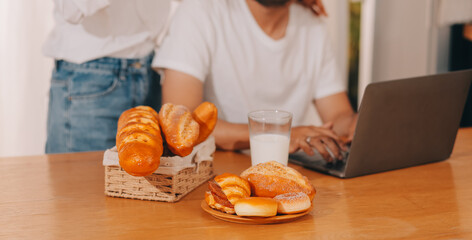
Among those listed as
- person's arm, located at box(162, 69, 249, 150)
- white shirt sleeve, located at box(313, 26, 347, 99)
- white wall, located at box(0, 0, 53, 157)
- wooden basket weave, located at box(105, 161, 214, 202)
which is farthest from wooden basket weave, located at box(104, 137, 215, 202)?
white wall, located at box(0, 0, 53, 157)

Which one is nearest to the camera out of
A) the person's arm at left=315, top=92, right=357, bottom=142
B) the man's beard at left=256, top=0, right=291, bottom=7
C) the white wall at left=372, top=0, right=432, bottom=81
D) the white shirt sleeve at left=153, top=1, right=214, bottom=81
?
the white shirt sleeve at left=153, top=1, right=214, bottom=81

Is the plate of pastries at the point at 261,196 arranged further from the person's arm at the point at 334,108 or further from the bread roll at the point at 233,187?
the person's arm at the point at 334,108

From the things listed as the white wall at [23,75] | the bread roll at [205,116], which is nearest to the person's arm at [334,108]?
the bread roll at [205,116]

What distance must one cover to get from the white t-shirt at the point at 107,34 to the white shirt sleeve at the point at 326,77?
0.59m

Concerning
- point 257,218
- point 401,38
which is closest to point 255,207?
point 257,218

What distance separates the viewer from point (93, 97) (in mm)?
1552

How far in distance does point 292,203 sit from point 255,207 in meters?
0.06

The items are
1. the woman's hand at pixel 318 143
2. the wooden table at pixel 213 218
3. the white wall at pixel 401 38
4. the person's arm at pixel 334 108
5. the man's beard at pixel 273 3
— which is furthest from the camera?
the white wall at pixel 401 38

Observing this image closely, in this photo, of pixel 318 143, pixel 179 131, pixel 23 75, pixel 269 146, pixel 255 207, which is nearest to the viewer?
pixel 255 207

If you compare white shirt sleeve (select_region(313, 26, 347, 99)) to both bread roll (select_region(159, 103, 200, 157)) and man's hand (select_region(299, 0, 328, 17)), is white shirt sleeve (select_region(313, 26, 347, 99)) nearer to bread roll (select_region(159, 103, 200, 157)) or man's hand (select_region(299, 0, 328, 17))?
man's hand (select_region(299, 0, 328, 17))

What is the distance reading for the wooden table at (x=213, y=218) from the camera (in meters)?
0.78

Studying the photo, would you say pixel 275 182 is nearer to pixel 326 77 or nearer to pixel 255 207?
pixel 255 207

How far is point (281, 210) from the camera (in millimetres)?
800

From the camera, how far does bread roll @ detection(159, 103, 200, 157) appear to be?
2.96ft
